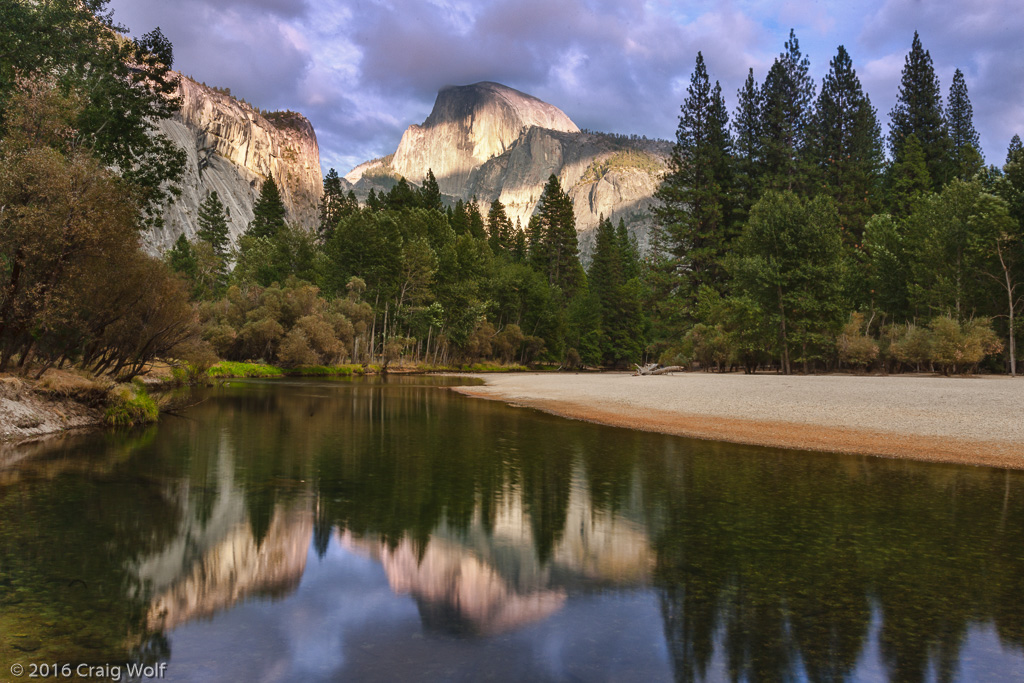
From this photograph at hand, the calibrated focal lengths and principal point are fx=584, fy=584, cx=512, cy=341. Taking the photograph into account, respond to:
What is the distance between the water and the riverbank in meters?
2.24

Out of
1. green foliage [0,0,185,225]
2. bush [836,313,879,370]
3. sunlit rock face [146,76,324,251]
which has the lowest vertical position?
bush [836,313,879,370]

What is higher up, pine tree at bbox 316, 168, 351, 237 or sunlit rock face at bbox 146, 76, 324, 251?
sunlit rock face at bbox 146, 76, 324, 251

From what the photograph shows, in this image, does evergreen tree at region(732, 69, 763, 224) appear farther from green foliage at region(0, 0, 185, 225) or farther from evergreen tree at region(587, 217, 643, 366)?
green foliage at region(0, 0, 185, 225)

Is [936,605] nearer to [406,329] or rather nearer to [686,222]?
[686,222]

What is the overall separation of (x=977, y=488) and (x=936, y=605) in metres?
6.97

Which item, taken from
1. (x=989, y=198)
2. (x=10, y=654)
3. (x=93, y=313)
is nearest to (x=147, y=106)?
(x=93, y=313)

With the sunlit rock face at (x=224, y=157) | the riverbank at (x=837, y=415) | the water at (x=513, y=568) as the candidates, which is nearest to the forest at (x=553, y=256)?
the water at (x=513, y=568)

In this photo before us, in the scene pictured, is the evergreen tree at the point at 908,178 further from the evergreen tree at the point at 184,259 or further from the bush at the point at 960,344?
the evergreen tree at the point at 184,259

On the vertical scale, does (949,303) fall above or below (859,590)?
above

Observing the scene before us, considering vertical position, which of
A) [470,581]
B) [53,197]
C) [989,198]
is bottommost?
[470,581]

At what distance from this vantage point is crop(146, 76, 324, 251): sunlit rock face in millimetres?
130125

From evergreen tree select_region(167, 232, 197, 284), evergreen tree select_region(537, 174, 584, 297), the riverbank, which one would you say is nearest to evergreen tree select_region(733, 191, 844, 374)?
the riverbank

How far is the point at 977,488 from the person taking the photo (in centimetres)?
1119

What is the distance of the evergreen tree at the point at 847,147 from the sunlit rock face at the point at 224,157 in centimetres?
11011
